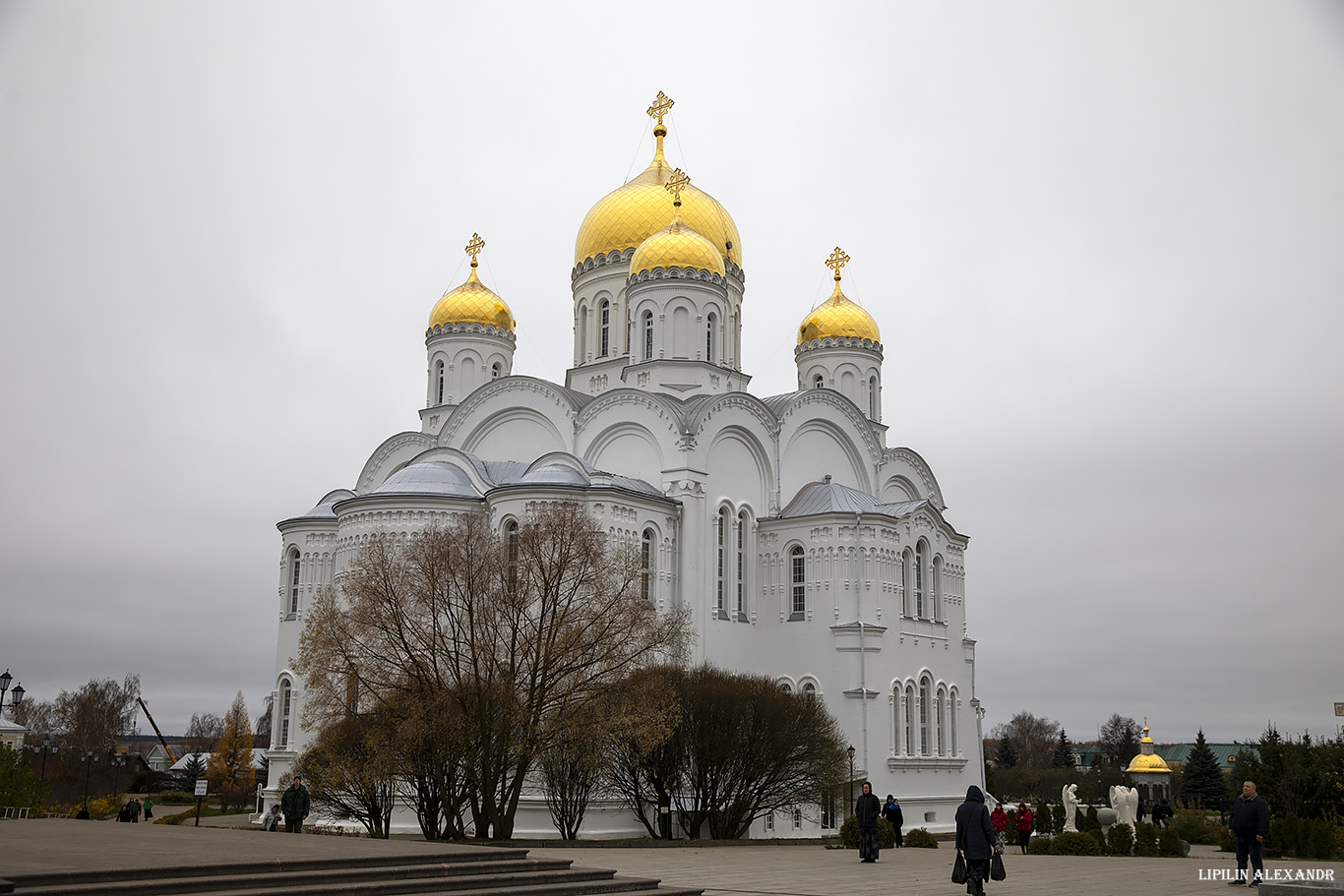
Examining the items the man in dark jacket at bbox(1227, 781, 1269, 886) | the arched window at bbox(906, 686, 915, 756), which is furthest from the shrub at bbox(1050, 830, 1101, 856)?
the arched window at bbox(906, 686, 915, 756)

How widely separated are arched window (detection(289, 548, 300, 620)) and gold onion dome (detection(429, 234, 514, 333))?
8944 millimetres

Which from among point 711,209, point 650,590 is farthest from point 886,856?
point 711,209

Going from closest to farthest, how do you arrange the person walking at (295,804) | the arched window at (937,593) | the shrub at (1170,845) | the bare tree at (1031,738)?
the person walking at (295,804) < the shrub at (1170,845) < the arched window at (937,593) < the bare tree at (1031,738)

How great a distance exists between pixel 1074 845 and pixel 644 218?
65.5ft

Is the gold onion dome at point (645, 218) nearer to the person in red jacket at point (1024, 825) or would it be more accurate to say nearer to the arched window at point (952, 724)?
the arched window at point (952, 724)

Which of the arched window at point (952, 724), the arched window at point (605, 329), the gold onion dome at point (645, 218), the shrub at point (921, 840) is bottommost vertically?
the shrub at point (921, 840)

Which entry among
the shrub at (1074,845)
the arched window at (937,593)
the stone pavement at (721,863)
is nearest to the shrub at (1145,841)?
the shrub at (1074,845)

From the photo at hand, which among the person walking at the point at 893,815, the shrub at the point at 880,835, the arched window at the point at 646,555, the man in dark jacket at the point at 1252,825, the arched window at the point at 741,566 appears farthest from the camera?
the arched window at the point at 741,566

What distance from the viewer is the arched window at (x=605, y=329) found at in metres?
33.8

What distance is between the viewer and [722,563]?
1145 inches

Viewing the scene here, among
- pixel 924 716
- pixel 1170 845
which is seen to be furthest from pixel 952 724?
pixel 1170 845

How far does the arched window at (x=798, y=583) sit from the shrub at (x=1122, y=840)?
10.1 meters

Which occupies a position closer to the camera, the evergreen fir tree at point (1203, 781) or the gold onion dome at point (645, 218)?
the gold onion dome at point (645, 218)

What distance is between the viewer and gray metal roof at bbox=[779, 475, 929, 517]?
29422 mm
